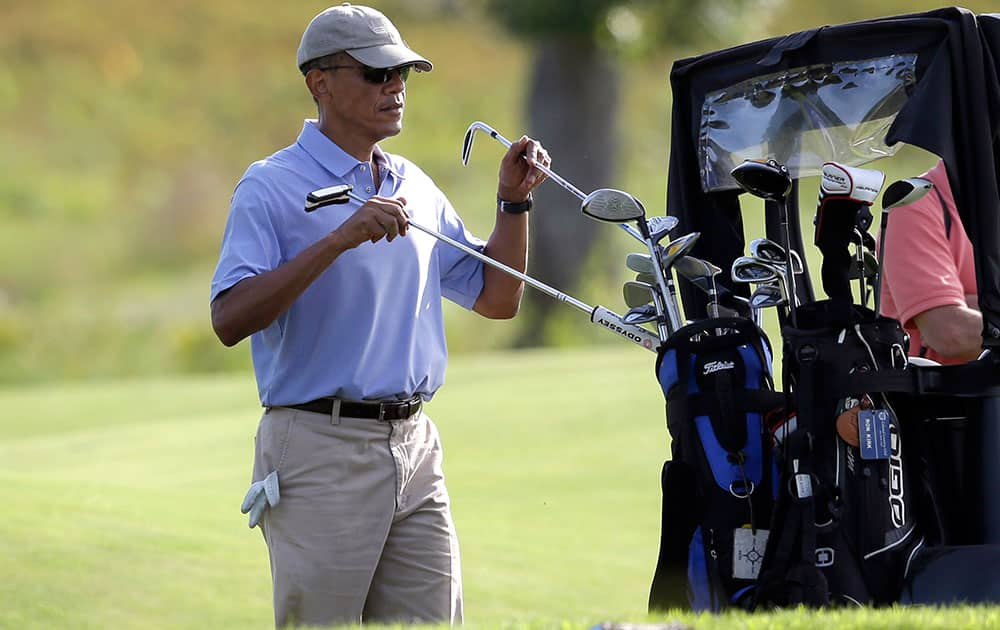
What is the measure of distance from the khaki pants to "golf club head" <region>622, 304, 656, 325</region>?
1.79 ft

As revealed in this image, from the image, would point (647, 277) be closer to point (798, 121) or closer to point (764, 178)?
point (764, 178)

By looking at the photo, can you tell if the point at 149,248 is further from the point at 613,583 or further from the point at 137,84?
the point at 613,583

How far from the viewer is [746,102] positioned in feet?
11.7

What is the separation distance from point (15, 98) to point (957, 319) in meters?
40.5

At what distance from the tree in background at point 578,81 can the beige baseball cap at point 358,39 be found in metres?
15.9

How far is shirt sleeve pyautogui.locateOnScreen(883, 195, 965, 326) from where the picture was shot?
3.36 metres

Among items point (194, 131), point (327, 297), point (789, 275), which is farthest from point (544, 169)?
point (194, 131)

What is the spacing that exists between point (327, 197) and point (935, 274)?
1.32 meters

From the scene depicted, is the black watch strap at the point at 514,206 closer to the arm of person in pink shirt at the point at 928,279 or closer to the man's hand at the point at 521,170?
the man's hand at the point at 521,170

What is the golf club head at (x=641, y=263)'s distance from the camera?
3160 mm

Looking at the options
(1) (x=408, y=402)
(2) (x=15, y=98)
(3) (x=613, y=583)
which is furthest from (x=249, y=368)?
(2) (x=15, y=98)

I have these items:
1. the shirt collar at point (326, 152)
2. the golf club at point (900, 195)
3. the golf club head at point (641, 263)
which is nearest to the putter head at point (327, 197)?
the shirt collar at point (326, 152)

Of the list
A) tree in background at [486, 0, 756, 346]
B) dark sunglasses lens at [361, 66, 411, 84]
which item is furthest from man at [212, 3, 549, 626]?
tree in background at [486, 0, 756, 346]

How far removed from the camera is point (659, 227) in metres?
3.20
